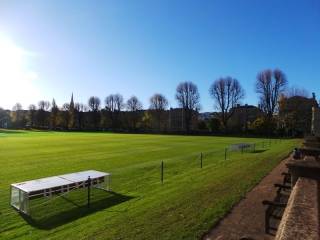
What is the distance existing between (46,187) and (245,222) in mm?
8551

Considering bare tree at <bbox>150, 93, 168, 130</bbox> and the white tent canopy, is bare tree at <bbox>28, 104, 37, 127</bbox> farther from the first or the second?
the white tent canopy

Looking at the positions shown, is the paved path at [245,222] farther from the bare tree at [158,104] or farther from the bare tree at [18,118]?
the bare tree at [18,118]

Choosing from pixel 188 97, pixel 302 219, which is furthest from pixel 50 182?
pixel 188 97

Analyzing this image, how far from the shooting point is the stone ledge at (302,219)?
2594 mm

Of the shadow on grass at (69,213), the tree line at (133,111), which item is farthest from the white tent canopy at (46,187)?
the tree line at (133,111)

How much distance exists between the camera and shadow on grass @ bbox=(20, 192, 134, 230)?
11297 mm

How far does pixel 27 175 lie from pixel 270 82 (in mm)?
83247

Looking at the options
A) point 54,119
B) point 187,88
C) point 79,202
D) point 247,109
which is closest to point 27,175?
point 79,202

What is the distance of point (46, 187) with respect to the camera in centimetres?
1343

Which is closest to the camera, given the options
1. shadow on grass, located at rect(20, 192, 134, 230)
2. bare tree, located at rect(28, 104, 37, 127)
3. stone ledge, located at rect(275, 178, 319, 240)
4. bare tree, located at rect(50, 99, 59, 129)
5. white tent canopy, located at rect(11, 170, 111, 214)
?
stone ledge, located at rect(275, 178, 319, 240)

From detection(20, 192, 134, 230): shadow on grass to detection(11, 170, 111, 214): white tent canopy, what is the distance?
1.98 feet

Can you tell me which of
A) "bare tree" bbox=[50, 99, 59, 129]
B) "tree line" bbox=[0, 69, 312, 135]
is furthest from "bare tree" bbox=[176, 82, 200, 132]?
"bare tree" bbox=[50, 99, 59, 129]

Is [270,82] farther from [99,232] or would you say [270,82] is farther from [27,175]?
[99,232]

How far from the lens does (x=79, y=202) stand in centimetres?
1398
